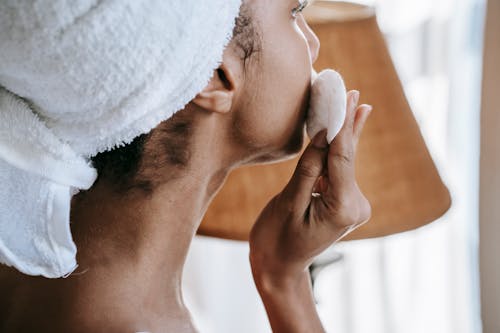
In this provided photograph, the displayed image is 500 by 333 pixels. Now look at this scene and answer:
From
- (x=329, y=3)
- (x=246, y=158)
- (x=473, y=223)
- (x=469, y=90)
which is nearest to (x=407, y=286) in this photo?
(x=473, y=223)

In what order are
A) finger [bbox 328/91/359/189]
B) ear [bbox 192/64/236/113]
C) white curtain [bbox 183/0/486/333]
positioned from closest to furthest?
ear [bbox 192/64/236/113] → finger [bbox 328/91/359/189] → white curtain [bbox 183/0/486/333]

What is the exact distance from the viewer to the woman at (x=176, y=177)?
2.31 ft

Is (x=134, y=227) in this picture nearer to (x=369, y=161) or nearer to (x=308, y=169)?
(x=308, y=169)

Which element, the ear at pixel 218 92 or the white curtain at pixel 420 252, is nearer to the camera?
the ear at pixel 218 92

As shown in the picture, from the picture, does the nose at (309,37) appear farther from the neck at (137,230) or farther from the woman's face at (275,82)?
the neck at (137,230)

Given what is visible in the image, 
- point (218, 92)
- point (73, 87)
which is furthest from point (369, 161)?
point (73, 87)

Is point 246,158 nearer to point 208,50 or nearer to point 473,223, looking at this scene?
point 208,50

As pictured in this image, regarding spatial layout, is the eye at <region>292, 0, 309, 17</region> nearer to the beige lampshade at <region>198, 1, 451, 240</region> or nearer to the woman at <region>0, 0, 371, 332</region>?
the woman at <region>0, 0, 371, 332</region>

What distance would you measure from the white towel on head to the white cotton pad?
0.15m

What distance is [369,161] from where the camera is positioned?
968 millimetres

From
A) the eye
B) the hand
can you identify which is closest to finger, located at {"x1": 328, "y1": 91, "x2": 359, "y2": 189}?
the hand

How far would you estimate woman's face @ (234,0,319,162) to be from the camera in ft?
2.33

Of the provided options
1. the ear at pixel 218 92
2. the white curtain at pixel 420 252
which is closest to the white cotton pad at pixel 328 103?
the ear at pixel 218 92

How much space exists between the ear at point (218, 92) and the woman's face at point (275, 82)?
26 millimetres
